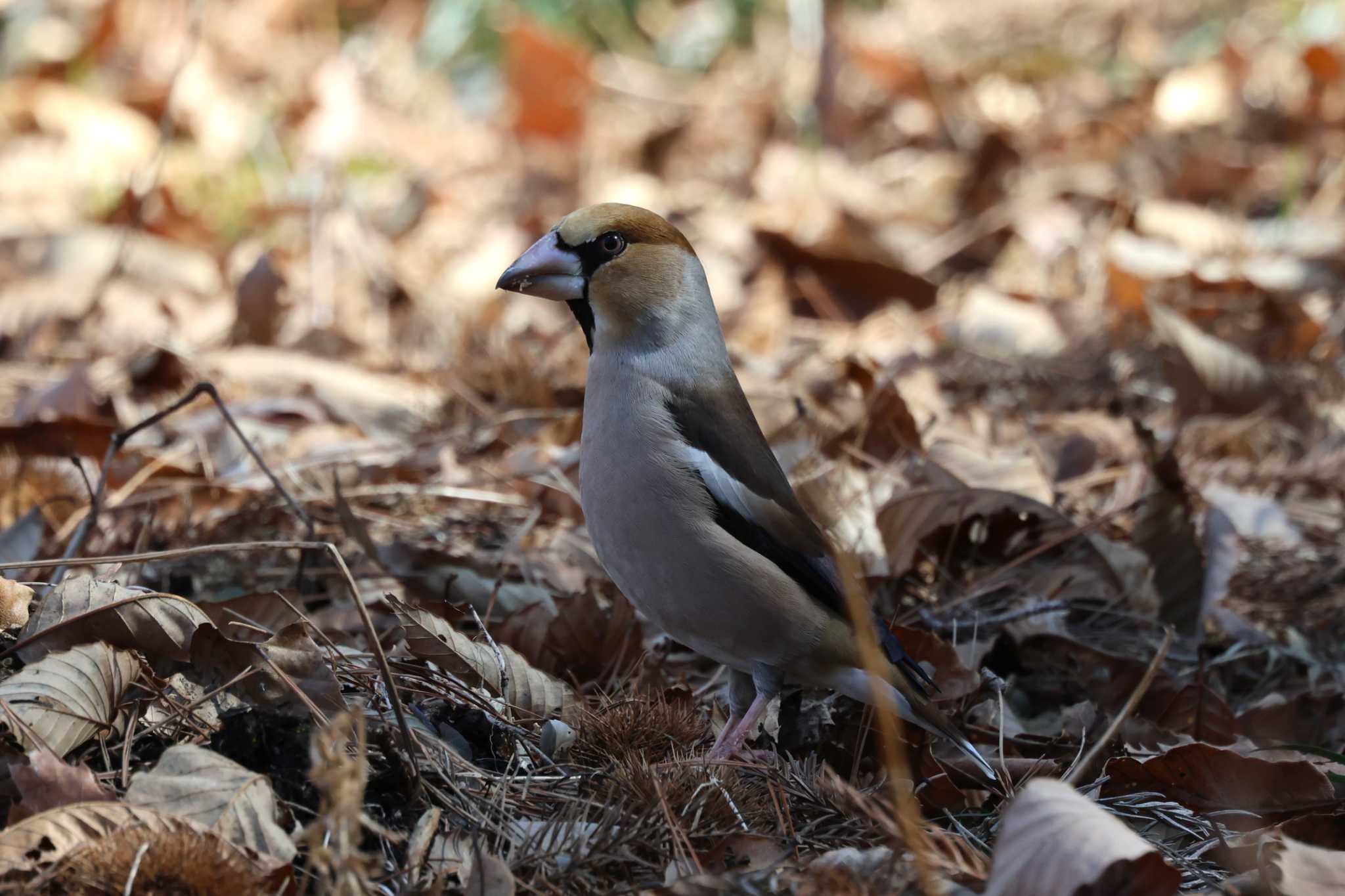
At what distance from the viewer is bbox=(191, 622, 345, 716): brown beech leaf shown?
2219 mm

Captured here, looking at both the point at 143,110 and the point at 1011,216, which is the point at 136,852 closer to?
the point at 1011,216

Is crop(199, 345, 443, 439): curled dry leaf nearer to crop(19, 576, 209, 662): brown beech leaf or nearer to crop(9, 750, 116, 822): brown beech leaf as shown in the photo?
crop(19, 576, 209, 662): brown beech leaf

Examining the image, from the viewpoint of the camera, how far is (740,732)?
2.60m

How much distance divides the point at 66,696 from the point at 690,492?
49.1 inches

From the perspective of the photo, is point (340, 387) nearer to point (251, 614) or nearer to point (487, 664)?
point (251, 614)

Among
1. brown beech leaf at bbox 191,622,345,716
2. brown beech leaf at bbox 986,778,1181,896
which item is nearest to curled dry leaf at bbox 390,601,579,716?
brown beech leaf at bbox 191,622,345,716

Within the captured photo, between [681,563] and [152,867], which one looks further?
[681,563]

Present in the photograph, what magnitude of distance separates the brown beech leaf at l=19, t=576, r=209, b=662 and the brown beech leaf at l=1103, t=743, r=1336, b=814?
1787 millimetres

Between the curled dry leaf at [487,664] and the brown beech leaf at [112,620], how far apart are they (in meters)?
0.39

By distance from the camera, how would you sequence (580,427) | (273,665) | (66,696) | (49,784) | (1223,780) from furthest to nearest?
(580,427)
(1223,780)
(273,665)
(66,696)
(49,784)

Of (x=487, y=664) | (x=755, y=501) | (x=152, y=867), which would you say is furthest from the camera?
(x=755, y=501)

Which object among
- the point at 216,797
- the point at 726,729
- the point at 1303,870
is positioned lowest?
the point at 726,729

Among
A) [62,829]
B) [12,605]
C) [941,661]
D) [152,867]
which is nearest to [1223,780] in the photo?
[941,661]

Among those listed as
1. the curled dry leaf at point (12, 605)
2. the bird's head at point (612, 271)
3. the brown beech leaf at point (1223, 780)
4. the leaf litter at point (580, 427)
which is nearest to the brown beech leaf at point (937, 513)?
the leaf litter at point (580, 427)
